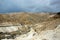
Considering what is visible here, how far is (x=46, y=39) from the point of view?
849cm

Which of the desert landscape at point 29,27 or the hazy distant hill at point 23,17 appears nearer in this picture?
the desert landscape at point 29,27

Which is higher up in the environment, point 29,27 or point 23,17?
point 23,17

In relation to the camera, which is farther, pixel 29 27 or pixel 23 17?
pixel 23 17

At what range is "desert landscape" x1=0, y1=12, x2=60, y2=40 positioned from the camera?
9084mm

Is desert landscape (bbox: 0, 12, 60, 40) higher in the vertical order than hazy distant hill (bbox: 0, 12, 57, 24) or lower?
lower

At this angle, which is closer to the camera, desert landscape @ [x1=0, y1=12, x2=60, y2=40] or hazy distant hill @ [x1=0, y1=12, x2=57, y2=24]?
desert landscape @ [x1=0, y1=12, x2=60, y2=40]

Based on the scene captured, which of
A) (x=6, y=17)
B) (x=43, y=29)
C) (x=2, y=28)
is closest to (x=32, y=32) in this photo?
(x=43, y=29)

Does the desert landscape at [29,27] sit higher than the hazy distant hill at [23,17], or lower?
lower

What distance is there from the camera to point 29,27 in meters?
11.1

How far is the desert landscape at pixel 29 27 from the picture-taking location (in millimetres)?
9084

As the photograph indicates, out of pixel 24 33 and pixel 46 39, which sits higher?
pixel 24 33

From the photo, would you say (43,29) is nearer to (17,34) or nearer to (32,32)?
(32,32)

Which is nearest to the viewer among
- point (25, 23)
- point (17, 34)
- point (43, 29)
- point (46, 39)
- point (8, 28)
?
point (46, 39)

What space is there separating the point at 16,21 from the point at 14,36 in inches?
85.9
